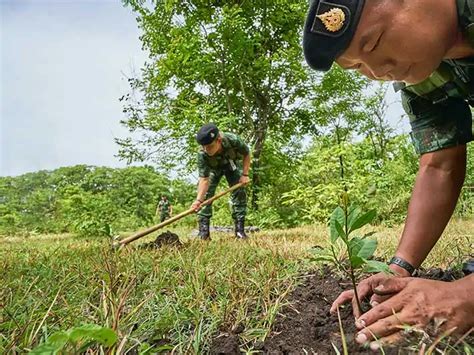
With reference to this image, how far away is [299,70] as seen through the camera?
12945 mm

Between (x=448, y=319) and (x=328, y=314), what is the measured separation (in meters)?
0.41

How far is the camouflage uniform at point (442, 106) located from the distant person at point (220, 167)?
13.2 feet

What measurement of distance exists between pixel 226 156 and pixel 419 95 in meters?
4.80

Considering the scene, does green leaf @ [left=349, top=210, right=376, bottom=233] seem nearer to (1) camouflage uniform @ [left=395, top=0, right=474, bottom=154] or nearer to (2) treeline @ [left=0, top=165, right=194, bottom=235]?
(1) camouflage uniform @ [left=395, top=0, right=474, bottom=154]

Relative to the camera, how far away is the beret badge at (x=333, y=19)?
1.27 meters

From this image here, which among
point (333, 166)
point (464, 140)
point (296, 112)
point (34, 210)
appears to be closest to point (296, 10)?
point (296, 112)

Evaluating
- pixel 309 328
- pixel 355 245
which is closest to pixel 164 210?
pixel 309 328

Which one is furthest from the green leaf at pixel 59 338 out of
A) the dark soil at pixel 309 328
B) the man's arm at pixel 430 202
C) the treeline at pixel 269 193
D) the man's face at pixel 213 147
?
the treeline at pixel 269 193

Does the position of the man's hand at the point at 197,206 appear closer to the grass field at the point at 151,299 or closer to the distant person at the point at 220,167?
the distant person at the point at 220,167

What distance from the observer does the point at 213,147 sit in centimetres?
598

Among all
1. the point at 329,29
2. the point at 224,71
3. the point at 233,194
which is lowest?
the point at 233,194

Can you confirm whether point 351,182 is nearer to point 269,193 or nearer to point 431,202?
point 269,193

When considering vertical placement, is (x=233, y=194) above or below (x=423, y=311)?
above

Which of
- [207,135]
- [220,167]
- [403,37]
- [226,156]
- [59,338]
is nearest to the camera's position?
[59,338]
